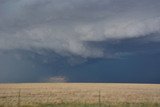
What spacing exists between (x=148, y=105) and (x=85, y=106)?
15.4ft

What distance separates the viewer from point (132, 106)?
78.9ft

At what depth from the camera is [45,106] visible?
24781 mm

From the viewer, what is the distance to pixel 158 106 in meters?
25.2

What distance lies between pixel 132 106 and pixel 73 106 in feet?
13.6

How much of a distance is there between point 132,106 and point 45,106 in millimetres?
6193

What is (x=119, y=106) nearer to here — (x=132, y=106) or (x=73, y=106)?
(x=132, y=106)

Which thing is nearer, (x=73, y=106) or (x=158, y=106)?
(x=73, y=106)

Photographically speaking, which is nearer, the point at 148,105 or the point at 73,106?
the point at 73,106

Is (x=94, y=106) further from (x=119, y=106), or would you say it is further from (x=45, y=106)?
(x=45, y=106)

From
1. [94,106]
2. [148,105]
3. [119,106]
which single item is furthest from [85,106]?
[148,105]

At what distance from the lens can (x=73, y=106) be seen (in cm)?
2355

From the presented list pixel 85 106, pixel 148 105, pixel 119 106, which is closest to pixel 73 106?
pixel 85 106

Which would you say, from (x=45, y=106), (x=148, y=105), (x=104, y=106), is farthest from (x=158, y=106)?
(x=45, y=106)

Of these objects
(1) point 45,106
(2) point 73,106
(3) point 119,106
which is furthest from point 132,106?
(1) point 45,106
